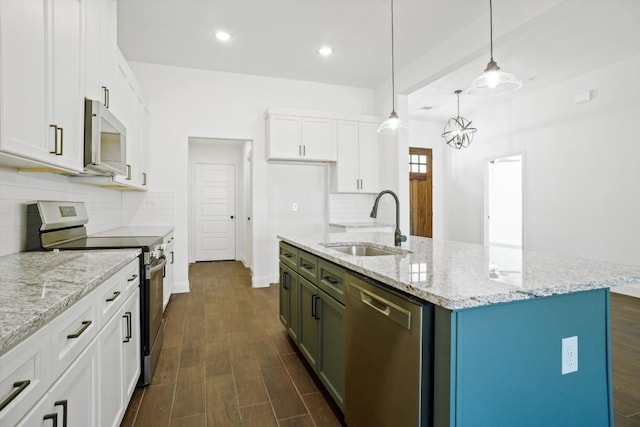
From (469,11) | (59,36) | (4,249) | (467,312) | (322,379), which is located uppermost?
(469,11)

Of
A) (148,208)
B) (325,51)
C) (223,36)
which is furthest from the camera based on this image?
(148,208)

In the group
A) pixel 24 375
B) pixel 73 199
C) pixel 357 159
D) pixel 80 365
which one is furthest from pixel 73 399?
pixel 357 159

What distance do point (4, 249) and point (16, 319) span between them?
1.29 meters

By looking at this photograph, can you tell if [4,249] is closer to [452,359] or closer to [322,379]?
[322,379]

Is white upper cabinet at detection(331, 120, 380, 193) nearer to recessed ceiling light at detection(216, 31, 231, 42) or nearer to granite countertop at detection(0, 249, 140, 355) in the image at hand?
recessed ceiling light at detection(216, 31, 231, 42)

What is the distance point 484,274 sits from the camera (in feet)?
4.14

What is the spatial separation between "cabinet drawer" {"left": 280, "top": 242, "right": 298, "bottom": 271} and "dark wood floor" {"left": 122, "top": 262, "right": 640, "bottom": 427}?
0.70m

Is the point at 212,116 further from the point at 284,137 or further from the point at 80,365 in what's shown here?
the point at 80,365

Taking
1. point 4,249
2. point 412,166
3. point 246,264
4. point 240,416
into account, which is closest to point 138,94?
point 4,249

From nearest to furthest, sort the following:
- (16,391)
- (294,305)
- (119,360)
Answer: (16,391)
(119,360)
(294,305)

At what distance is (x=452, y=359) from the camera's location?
0.97 meters

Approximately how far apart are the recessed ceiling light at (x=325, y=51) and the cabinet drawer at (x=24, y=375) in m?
3.91

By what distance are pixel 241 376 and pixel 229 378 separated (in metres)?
0.08

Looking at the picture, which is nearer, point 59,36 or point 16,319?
point 16,319
